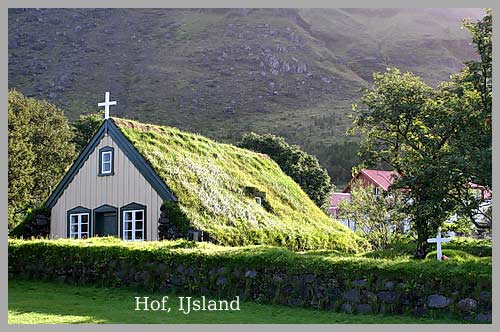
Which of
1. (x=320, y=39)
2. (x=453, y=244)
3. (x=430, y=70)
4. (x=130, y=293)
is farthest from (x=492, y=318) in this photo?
(x=320, y=39)

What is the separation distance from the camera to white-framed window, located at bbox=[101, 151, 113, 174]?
2570 cm

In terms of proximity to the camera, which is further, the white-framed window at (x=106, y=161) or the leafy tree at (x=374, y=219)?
the leafy tree at (x=374, y=219)

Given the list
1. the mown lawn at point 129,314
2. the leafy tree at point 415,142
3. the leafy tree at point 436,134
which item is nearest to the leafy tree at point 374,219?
the leafy tree at point 415,142

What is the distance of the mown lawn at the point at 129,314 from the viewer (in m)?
13.3

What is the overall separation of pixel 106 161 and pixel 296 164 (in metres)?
33.3

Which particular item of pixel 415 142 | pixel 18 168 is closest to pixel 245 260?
pixel 415 142

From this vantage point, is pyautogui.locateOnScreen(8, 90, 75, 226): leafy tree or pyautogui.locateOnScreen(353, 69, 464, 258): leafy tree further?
pyautogui.locateOnScreen(8, 90, 75, 226): leafy tree

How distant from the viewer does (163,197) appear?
944 inches

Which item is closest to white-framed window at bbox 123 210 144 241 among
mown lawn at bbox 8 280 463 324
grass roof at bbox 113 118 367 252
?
grass roof at bbox 113 118 367 252

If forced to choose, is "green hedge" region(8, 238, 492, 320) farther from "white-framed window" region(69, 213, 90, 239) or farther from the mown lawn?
"white-framed window" region(69, 213, 90, 239)

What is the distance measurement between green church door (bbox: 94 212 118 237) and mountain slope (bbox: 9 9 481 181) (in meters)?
65.7

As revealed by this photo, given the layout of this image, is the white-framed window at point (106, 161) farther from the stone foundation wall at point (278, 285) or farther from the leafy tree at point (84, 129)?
the leafy tree at point (84, 129)

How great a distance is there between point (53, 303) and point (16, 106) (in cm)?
3257

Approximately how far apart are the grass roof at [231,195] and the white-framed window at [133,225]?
5.95ft
